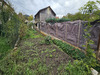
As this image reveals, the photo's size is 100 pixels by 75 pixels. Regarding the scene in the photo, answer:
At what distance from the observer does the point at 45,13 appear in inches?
568

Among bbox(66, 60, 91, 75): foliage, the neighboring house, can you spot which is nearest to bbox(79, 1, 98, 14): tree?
bbox(66, 60, 91, 75): foliage

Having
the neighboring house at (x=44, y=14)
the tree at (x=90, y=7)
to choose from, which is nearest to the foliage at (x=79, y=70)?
the tree at (x=90, y=7)

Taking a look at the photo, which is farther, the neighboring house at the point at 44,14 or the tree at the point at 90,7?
the neighboring house at the point at 44,14

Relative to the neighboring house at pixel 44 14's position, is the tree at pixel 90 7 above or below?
below

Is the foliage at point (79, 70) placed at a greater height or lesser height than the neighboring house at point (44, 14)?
lesser

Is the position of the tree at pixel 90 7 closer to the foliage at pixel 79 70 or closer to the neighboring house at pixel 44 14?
the foliage at pixel 79 70

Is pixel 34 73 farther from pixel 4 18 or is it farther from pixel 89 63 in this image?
pixel 4 18

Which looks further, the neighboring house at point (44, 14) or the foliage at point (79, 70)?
the neighboring house at point (44, 14)

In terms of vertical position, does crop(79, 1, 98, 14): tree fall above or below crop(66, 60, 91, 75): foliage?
above

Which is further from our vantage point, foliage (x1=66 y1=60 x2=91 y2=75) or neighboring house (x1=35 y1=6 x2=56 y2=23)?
neighboring house (x1=35 y1=6 x2=56 y2=23)

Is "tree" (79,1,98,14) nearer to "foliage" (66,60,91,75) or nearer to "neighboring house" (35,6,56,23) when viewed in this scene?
"foliage" (66,60,91,75)

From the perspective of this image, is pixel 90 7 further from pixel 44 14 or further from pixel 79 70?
pixel 44 14

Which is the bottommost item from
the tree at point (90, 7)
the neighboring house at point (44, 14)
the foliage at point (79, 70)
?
the foliage at point (79, 70)

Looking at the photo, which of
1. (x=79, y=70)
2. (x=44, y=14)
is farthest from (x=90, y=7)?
(x=44, y=14)
